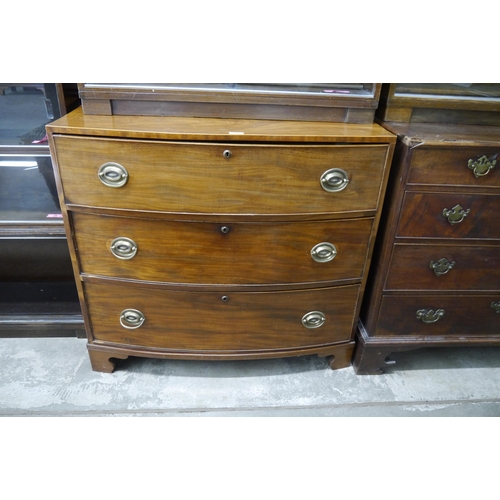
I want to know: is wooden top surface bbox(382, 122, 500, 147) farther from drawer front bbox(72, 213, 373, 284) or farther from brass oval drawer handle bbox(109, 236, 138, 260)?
brass oval drawer handle bbox(109, 236, 138, 260)

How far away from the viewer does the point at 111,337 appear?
1.37m

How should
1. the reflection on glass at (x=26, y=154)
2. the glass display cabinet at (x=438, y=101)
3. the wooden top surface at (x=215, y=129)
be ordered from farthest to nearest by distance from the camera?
the reflection on glass at (x=26, y=154), the glass display cabinet at (x=438, y=101), the wooden top surface at (x=215, y=129)

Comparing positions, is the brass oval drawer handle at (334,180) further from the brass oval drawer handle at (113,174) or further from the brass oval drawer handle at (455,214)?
the brass oval drawer handle at (113,174)

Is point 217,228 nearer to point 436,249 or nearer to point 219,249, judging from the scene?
point 219,249

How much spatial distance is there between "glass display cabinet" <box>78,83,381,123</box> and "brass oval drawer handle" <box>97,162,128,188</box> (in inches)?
9.1

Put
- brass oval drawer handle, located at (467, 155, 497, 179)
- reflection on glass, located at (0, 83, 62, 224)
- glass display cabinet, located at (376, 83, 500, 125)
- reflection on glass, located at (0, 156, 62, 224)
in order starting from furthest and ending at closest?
reflection on glass, located at (0, 156, 62, 224)
reflection on glass, located at (0, 83, 62, 224)
glass display cabinet, located at (376, 83, 500, 125)
brass oval drawer handle, located at (467, 155, 497, 179)

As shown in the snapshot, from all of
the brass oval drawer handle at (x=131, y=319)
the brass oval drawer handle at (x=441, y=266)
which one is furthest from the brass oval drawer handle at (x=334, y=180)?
the brass oval drawer handle at (x=131, y=319)

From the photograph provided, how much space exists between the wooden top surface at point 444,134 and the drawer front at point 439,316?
1.77 feet

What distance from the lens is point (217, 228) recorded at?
1.14 m

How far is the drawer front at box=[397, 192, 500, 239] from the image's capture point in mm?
1160

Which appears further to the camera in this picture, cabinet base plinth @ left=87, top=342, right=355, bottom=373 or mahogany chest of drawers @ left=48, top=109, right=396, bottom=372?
cabinet base plinth @ left=87, top=342, right=355, bottom=373

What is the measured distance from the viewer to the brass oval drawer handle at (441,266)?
1.27 meters

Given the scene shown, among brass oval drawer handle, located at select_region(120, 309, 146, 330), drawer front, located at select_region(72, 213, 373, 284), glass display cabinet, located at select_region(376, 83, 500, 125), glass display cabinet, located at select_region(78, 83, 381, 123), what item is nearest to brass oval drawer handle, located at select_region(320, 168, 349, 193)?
drawer front, located at select_region(72, 213, 373, 284)
